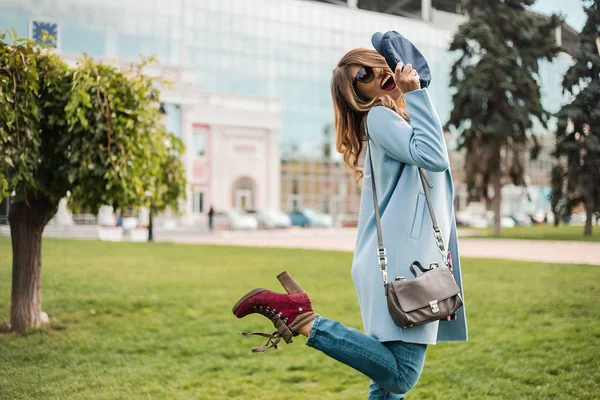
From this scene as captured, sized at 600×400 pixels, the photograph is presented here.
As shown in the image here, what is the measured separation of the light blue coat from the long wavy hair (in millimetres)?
171

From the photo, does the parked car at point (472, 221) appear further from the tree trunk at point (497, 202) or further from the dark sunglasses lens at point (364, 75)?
the dark sunglasses lens at point (364, 75)

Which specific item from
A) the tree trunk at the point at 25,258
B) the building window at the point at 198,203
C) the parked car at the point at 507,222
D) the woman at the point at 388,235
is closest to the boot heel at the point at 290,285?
the woman at the point at 388,235

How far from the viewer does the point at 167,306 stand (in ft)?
28.1

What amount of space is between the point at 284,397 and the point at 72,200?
335 centimetres

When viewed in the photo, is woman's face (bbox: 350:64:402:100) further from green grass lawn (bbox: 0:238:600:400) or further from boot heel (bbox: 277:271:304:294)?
green grass lawn (bbox: 0:238:600:400)

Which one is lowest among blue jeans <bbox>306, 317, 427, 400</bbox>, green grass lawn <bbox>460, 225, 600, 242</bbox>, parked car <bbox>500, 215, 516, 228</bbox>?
parked car <bbox>500, 215, 516, 228</bbox>

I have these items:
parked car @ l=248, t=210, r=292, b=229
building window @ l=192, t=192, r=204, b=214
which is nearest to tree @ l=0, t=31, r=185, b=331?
parked car @ l=248, t=210, r=292, b=229

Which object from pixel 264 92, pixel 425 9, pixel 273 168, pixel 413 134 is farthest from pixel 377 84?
pixel 425 9

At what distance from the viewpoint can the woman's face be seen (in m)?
2.52

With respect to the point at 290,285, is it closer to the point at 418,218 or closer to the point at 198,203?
the point at 418,218

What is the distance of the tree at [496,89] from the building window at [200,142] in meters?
24.7

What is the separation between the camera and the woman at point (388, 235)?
230cm

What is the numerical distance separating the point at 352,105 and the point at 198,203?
48.3 metres

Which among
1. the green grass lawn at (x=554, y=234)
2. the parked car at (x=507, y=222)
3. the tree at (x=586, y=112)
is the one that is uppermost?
the tree at (x=586, y=112)
